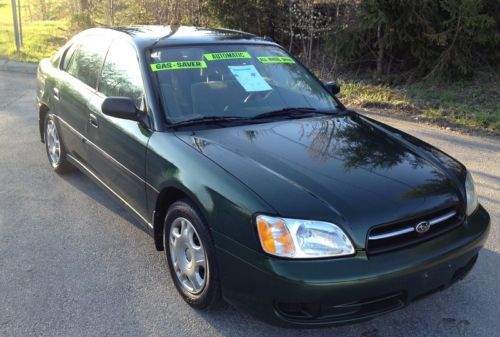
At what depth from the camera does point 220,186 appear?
279 centimetres

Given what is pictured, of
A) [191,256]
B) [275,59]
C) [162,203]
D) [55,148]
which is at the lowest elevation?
[55,148]

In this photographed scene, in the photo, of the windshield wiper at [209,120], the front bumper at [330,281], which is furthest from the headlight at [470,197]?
the windshield wiper at [209,120]

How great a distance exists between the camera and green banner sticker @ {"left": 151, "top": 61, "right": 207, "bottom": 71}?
3732 millimetres

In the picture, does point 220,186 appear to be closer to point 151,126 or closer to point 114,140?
point 151,126

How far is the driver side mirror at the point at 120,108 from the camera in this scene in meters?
3.42

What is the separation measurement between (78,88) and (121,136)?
1169 mm

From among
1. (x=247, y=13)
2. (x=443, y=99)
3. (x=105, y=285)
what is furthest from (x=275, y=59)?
(x=247, y=13)

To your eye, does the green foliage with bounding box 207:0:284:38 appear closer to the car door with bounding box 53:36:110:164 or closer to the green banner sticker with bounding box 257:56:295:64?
the car door with bounding box 53:36:110:164

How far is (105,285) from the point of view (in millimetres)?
3385

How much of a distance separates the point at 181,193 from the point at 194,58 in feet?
4.04

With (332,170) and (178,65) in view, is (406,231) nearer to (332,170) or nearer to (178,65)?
(332,170)

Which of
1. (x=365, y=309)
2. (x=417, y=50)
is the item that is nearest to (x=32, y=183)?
(x=365, y=309)

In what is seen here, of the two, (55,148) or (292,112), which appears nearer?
(292,112)

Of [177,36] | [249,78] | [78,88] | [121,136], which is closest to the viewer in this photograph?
[121,136]
